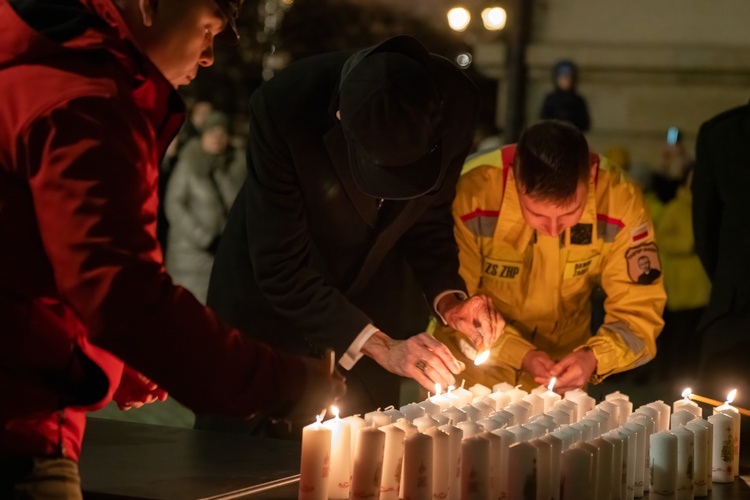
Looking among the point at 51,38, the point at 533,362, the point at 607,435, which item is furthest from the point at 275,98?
the point at 51,38

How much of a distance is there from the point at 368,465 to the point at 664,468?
80cm

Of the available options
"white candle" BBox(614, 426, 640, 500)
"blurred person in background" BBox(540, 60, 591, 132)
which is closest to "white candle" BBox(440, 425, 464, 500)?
"white candle" BBox(614, 426, 640, 500)

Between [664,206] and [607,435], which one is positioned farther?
[664,206]

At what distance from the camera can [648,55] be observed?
36.5 feet

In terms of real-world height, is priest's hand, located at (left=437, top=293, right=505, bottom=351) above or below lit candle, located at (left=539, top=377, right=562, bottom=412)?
above

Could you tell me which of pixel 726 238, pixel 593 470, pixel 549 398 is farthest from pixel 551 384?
pixel 726 238

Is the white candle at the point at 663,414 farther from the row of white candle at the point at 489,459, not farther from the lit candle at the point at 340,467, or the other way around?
the lit candle at the point at 340,467

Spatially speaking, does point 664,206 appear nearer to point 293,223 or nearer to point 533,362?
point 533,362

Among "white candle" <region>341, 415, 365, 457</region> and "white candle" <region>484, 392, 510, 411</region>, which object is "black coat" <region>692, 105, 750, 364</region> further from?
"white candle" <region>341, 415, 365, 457</region>

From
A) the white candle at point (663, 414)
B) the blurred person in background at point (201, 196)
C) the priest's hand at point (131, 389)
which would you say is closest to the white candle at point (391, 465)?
the priest's hand at point (131, 389)

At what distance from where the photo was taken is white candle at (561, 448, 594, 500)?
3.04 meters

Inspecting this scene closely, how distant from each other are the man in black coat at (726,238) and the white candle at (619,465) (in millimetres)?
1905

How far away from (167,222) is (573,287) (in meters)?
4.22

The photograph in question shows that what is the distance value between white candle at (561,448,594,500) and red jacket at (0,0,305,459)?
3.21ft
